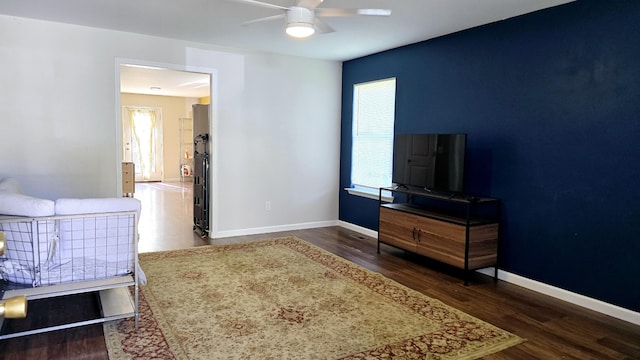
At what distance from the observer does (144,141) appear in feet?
39.7

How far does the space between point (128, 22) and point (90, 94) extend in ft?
3.06

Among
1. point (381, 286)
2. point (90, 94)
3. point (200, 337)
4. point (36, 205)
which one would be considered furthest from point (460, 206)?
point (90, 94)

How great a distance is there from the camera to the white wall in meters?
4.29

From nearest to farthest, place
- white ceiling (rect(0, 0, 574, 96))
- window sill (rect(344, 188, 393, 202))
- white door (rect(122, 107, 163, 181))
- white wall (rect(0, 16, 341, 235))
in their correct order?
white ceiling (rect(0, 0, 574, 96)) → white wall (rect(0, 16, 341, 235)) → window sill (rect(344, 188, 393, 202)) → white door (rect(122, 107, 163, 181))

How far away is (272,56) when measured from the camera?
5691 millimetres

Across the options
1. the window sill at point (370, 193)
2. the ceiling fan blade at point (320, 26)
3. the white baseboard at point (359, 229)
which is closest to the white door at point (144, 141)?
the white baseboard at point (359, 229)

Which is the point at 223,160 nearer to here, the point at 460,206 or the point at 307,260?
the point at 307,260

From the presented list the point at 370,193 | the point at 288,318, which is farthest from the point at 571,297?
the point at 370,193

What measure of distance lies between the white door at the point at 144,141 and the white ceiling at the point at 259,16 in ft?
25.5

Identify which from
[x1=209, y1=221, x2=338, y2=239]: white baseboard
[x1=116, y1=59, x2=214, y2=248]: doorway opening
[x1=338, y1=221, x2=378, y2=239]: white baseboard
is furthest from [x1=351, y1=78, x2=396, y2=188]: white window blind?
[x1=116, y1=59, x2=214, y2=248]: doorway opening

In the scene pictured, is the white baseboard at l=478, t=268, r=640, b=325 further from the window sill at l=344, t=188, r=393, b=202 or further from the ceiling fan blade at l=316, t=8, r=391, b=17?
the ceiling fan blade at l=316, t=8, r=391, b=17

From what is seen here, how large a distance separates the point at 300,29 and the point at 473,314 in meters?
2.45

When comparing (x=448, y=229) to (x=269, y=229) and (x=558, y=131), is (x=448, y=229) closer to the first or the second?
(x=558, y=131)

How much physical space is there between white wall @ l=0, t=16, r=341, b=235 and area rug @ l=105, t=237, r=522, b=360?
1402 mm
